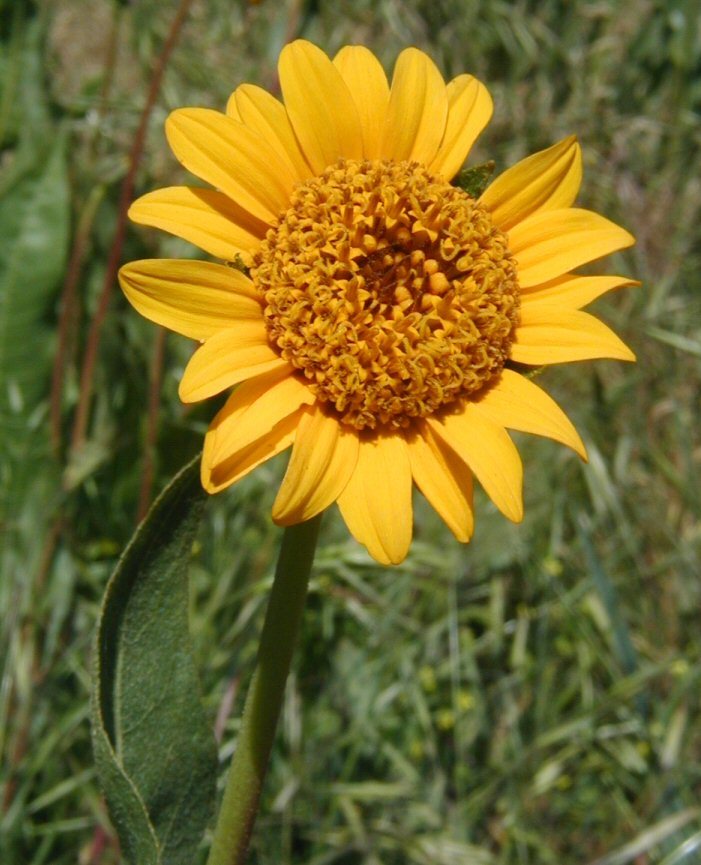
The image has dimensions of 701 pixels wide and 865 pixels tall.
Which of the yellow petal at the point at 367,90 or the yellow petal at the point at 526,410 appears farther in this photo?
the yellow petal at the point at 367,90

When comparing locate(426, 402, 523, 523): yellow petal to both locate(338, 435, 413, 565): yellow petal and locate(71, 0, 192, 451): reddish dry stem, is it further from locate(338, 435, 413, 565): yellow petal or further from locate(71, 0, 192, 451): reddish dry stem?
locate(71, 0, 192, 451): reddish dry stem

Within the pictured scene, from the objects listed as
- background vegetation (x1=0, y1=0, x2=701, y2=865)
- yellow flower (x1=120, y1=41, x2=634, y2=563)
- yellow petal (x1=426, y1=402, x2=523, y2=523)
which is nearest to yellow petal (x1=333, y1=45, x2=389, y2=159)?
yellow flower (x1=120, y1=41, x2=634, y2=563)

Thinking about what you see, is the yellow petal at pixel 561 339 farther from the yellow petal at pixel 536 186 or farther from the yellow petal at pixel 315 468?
the yellow petal at pixel 315 468

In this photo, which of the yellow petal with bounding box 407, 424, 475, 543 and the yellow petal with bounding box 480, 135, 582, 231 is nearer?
the yellow petal with bounding box 407, 424, 475, 543

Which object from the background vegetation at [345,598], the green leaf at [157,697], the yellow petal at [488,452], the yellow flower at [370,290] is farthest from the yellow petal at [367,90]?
the background vegetation at [345,598]

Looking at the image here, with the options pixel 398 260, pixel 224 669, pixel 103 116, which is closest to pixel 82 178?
pixel 103 116

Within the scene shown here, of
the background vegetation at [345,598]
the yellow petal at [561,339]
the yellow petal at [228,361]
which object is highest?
the yellow petal at [561,339]

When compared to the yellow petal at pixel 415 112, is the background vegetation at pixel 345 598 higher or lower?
lower

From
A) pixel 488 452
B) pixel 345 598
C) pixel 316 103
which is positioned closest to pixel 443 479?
pixel 488 452
